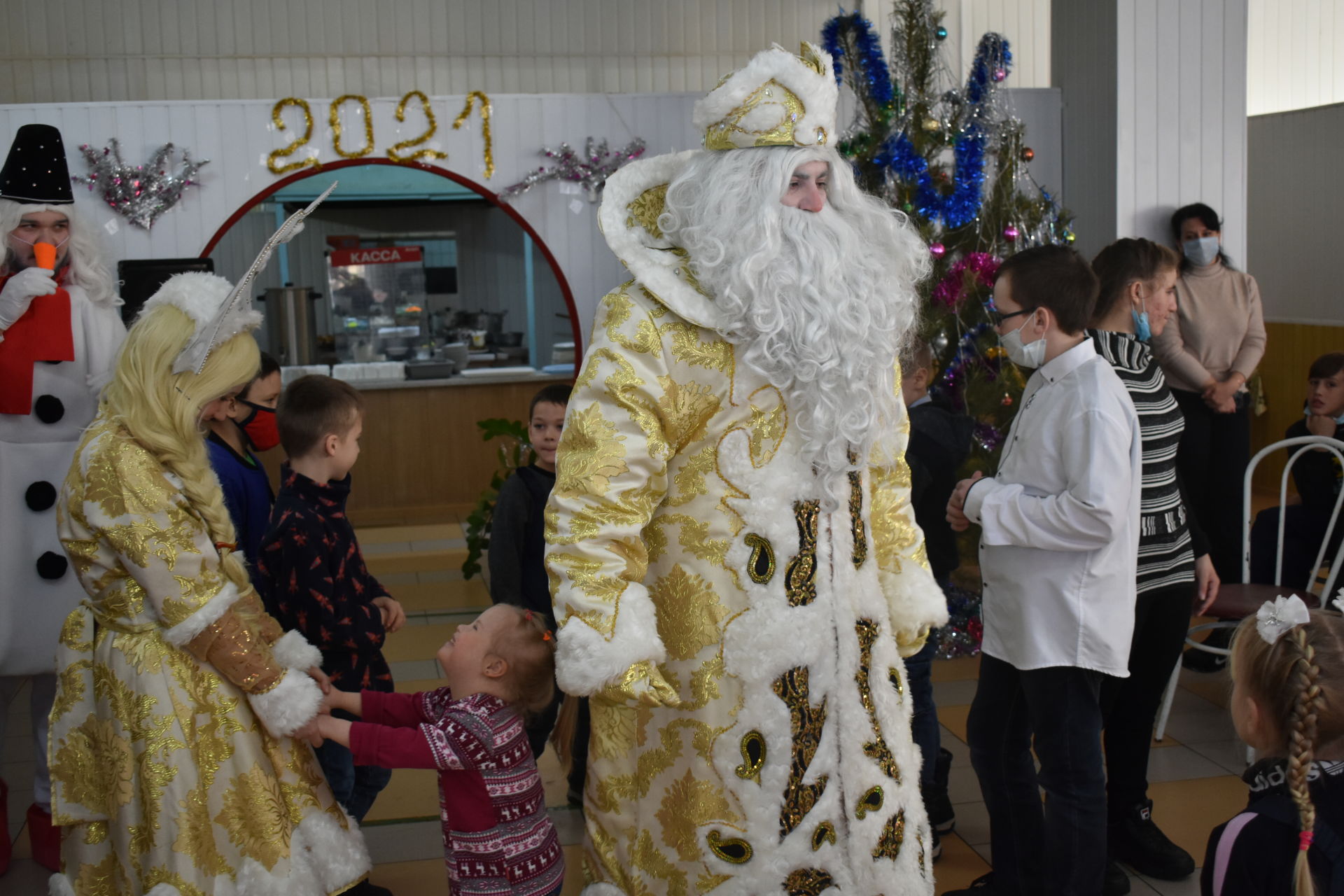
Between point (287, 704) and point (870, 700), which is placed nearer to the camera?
point (870, 700)

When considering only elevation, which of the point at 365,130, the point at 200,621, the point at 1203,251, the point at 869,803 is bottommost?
the point at 869,803

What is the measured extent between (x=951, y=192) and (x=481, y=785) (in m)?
3.18

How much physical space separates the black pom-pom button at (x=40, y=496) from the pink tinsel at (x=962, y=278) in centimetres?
301

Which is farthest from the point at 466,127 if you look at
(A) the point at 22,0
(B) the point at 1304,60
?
(B) the point at 1304,60

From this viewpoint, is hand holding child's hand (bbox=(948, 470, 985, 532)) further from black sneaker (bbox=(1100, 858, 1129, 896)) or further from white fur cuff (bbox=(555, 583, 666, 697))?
white fur cuff (bbox=(555, 583, 666, 697))

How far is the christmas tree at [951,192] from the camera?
4445 mm

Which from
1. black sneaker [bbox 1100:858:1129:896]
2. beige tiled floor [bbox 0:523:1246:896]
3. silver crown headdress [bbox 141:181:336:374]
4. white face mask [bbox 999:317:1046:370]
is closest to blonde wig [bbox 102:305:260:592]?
silver crown headdress [bbox 141:181:336:374]

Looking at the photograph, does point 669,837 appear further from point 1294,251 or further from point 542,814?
point 1294,251

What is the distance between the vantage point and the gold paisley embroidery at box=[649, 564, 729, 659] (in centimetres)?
184

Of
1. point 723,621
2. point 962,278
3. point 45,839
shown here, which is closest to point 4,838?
point 45,839

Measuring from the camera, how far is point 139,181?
20.8ft

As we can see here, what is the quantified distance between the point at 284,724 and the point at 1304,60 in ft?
29.8

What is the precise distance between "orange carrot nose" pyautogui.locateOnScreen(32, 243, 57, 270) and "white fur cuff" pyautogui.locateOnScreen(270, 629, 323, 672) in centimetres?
147

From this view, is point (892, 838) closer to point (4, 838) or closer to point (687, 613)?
point (687, 613)
